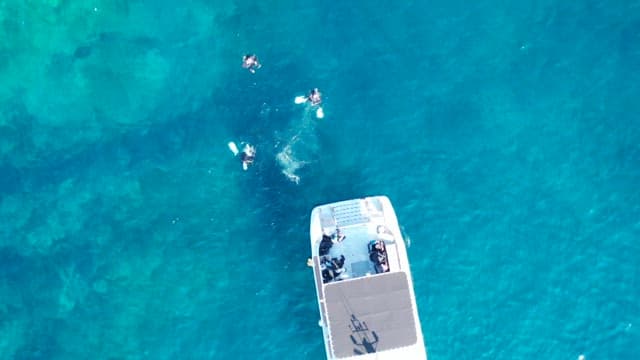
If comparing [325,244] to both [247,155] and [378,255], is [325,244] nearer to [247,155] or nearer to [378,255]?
[378,255]

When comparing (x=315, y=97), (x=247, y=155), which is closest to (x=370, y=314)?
(x=247, y=155)

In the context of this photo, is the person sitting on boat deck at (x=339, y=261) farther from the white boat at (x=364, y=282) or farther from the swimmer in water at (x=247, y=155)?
the swimmer in water at (x=247, y=155)

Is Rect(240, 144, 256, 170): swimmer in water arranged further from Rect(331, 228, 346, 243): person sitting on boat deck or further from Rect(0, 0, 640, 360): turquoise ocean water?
Rect(331, 228, 346, 243): person sitting on boat deck

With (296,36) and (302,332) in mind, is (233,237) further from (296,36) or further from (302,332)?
(296,36)

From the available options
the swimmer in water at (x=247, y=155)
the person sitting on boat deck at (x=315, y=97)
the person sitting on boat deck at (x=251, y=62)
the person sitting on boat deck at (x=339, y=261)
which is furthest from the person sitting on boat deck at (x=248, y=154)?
the person sitting on boat deck at (x=339, y=261)

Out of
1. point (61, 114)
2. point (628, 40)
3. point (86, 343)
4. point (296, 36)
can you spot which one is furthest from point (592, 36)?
point (86, 343)

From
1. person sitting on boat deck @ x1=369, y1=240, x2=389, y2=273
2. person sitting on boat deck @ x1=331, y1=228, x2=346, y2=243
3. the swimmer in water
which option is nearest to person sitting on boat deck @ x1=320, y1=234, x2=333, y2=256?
person sitting on boat deck @ x1=331, y1=228, x2=346, y2=243

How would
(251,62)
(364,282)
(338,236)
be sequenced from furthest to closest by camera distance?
(251,62)
(338,236)
(364,282)

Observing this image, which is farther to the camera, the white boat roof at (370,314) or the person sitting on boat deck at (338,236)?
the person sitting on boat deck at (338,236)
